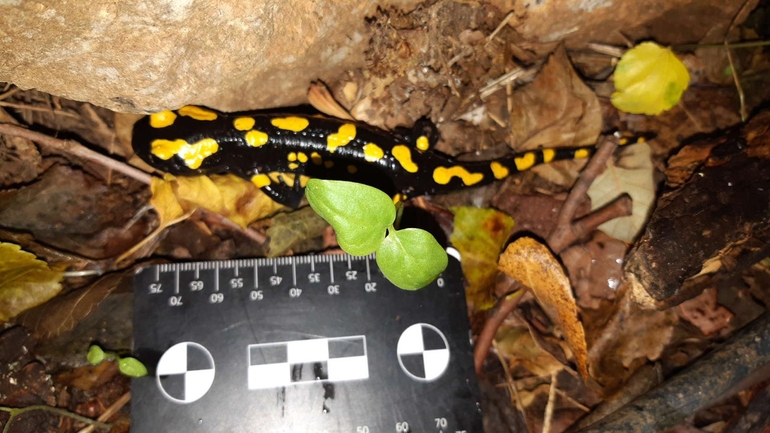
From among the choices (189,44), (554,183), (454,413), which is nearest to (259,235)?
(189,44)

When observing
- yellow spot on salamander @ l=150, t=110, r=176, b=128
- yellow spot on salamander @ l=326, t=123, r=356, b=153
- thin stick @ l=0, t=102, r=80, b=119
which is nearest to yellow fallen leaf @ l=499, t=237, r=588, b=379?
yellow spot on salamander @ l=326, t=123, r=356, b=153

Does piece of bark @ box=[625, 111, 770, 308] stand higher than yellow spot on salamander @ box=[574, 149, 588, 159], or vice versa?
yellow spot on salamander @ box=[574, 149, 588, 159]

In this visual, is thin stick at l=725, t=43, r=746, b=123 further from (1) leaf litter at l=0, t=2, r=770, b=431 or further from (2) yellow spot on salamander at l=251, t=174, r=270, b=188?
(2) yellow spot on salamander at l=251, t=174, r=270, b=188

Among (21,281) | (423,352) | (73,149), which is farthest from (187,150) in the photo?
(423,352)

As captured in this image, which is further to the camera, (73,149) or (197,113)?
(197,113)

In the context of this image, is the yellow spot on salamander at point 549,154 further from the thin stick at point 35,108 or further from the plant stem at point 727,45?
the thin stick at point 35,108

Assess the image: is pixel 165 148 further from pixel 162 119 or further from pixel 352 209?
pixel 352 209
